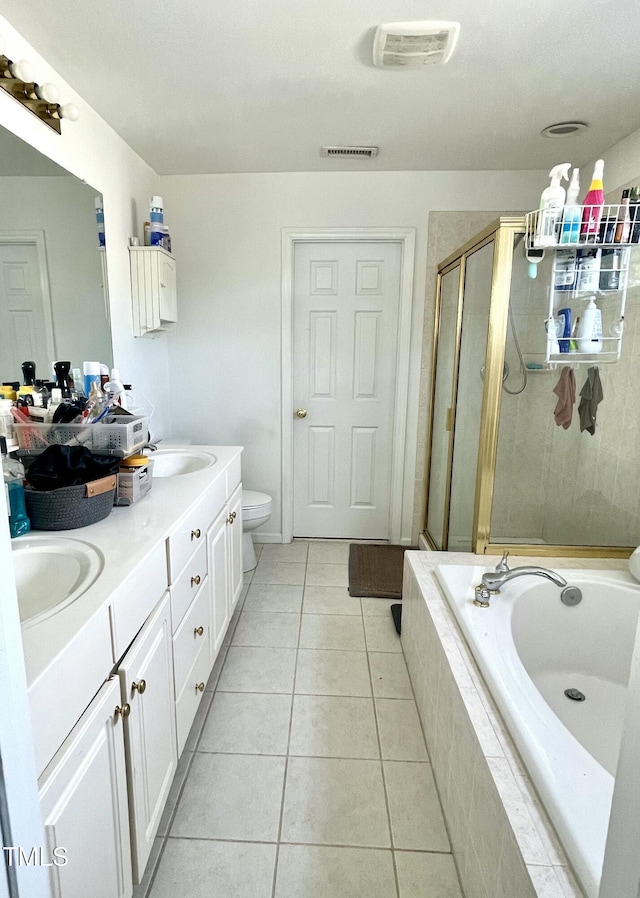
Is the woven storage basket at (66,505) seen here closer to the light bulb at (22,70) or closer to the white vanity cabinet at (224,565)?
the white vanity cabinet at (224,565)

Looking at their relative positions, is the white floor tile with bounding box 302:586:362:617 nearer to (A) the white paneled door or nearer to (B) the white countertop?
(A) the white paneled door

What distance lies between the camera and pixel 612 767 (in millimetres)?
1461

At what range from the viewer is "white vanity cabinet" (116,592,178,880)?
109 cm

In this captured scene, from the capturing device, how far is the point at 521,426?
238 cm

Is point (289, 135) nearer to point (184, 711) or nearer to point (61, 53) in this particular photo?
point (61, 53)

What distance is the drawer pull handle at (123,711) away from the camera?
3.32 feet

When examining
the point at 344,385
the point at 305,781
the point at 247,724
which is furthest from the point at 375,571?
the point at 305,781

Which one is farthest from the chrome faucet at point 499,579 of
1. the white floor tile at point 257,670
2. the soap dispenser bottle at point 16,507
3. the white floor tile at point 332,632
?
the soap dispenser bottle at point 16,507

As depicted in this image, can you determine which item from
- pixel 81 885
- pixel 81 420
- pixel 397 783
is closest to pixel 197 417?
pixel 81 420

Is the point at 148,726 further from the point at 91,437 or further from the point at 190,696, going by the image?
the point at 91,437

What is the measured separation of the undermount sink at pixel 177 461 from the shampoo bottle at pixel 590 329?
68.3 inches

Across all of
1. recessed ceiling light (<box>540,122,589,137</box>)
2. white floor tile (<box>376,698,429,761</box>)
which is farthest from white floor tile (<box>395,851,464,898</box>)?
recessed ceiling light (<box>540,122,589,137</box>)

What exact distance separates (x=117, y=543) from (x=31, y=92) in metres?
1.48

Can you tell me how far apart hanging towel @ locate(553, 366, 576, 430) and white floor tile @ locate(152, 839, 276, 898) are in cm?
218
